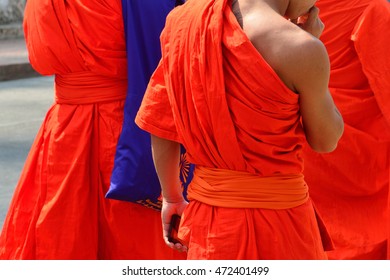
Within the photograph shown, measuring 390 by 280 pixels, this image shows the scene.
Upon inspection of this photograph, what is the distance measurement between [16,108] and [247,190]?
6893 millimetres

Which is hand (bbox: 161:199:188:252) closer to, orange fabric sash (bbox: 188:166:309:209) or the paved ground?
orange fabric sash (bbox: 188:166:309:209)

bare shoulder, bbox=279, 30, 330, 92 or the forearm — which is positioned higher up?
bare shoulder, bbox=279, 30, 330, 92

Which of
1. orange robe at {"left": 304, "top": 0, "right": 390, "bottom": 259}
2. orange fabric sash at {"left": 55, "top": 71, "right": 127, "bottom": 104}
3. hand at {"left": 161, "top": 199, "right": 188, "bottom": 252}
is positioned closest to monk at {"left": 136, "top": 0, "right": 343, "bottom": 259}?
hand at {"left": 161, "top": 199, "right": 188, "bottom": 252}

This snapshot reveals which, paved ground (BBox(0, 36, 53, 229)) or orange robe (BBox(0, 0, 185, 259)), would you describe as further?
paved ground (BBox(0, 36, 53, 229))

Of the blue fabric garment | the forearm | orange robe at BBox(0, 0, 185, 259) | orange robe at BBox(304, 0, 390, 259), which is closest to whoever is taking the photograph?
the forearm

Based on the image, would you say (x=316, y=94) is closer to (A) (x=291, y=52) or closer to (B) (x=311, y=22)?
(A) (x=291, y=52)

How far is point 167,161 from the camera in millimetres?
2893

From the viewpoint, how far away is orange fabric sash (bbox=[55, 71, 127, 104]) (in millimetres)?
3828

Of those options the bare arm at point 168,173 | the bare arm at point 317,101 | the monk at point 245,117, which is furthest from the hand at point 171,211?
the bare arm at point 317,101

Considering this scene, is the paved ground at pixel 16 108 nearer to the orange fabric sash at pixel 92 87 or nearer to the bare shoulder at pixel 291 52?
the orange fabric sash at pixel 92 87

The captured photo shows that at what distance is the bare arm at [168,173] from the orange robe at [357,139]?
64.9 inches

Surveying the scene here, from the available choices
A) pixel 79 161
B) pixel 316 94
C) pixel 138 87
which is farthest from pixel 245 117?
pixel 79 161

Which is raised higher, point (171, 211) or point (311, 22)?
point (311, 22)

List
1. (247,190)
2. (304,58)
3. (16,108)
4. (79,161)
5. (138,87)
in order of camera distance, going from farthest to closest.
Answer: (16,108), (79,161), (138,87), (247,190), (304,58)
